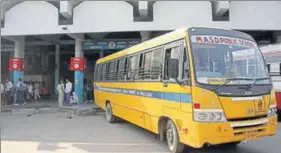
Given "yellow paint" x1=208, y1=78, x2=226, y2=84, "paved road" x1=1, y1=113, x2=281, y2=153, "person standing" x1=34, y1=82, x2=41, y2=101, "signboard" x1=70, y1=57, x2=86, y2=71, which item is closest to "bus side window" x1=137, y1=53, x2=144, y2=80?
"paved road" x1=1, y1=113, x2=281, y2=153

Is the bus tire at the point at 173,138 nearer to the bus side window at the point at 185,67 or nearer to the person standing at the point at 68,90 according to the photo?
the bus side window at the point at 185,67

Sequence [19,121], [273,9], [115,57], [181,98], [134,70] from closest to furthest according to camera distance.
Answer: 1. [181,98]
2. [134,70]
3. [115,57]
4. [19,121]
5. [273,9]

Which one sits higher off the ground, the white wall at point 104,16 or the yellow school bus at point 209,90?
the white wall at point 104,16

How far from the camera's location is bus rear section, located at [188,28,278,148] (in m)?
6.22

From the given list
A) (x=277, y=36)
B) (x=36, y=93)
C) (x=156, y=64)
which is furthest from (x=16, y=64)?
(x=156, y=64)

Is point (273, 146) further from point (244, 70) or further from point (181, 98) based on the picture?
point (181, 98)

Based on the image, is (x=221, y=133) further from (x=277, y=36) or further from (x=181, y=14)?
(x=277, y=36)

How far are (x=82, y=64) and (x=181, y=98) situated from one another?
15.9m

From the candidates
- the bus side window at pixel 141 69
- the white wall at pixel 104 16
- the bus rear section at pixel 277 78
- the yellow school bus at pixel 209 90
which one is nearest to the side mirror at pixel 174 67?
the yellow school bus at pixel 209 90

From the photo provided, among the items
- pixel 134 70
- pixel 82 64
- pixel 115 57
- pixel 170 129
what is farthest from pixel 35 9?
pixel 170 129

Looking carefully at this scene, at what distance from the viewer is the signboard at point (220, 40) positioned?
6783 millimetres

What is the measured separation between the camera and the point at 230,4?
19000 mm

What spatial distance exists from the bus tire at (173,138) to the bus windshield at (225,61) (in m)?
1.38

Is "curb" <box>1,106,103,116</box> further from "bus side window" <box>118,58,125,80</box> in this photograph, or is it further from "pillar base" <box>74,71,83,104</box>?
"bus side window" <box>118,58,125,80</box>
